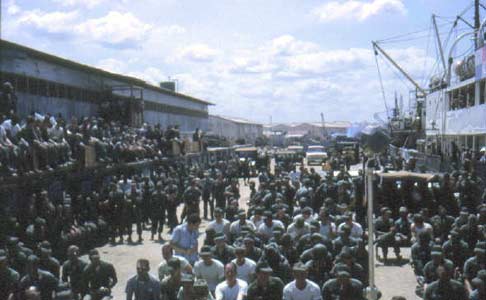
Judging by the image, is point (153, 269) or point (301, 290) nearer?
point (301, 290)

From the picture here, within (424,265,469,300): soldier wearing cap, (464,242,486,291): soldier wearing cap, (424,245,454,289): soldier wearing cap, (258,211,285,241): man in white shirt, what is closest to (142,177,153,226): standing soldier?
(258,211,285,241): man in white shirt

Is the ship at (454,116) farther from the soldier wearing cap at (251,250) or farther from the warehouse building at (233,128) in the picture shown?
the warehouse building at (233,128)

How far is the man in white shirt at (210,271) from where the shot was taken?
9447 millimetres

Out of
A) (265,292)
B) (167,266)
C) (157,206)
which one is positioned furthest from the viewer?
(157,206)

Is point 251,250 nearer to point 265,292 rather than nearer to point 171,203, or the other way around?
point 265,292

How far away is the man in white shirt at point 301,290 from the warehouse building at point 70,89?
1544 centimetres

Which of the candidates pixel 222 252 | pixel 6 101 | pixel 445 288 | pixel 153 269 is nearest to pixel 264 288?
pixel 222 252

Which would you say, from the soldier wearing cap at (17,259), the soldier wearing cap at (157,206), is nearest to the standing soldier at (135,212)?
the soldier wearing cap at (157,206)

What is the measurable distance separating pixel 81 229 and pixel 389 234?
7524mm

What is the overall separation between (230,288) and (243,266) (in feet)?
3.20

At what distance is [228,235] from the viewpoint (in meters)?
12.6

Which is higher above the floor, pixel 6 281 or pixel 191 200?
pixel 191 200

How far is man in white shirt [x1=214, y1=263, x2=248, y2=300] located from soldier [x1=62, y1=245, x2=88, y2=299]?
2.88m

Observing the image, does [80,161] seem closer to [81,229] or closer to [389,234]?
[81,229]
